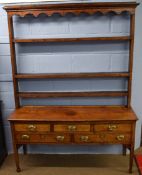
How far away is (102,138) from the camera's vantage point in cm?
224

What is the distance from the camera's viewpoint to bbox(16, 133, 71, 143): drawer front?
2254 mm

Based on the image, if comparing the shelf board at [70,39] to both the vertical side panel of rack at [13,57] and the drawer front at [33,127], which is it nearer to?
the vertical side panel of rack at [13,57]

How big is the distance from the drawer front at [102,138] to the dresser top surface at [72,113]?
6.9 inches

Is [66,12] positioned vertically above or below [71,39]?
Answer: above

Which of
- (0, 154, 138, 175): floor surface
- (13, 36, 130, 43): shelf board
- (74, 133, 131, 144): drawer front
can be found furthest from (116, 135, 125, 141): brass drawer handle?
(13, 36, 130, 43): shelf board

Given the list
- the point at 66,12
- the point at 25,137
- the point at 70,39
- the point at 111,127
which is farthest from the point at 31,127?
the point at 66,12

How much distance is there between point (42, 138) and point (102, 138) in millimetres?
594

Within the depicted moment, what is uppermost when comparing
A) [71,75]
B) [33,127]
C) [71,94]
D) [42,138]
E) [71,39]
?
[71,39]

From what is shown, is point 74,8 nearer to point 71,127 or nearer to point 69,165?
point 71,127

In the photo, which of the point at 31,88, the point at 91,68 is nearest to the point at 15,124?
the point at 31,88

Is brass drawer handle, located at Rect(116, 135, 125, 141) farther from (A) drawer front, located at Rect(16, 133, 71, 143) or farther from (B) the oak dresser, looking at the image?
(A) drawer front, located at Rect(16, 133, 71, 143)

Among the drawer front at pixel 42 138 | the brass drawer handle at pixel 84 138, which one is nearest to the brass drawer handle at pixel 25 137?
the drawer front at pixel 42 138

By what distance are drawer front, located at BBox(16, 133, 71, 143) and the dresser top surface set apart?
0.57 ft

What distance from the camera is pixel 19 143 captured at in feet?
7.64
